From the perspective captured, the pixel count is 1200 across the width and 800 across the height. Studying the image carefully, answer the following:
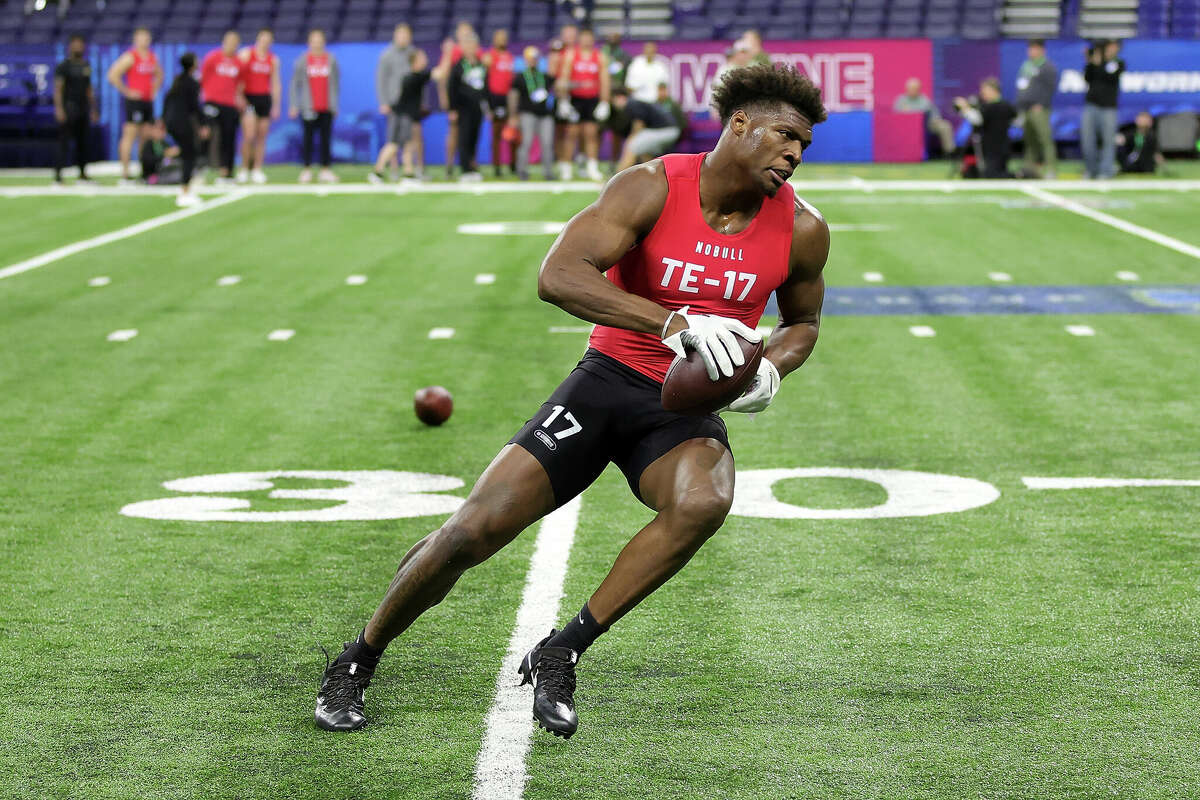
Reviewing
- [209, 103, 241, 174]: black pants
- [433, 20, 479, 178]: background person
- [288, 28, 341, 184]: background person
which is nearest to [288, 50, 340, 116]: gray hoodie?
[288, 28, 341, 184]: background person

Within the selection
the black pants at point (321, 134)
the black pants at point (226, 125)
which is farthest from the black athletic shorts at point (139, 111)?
the black pants at point (321, 134)

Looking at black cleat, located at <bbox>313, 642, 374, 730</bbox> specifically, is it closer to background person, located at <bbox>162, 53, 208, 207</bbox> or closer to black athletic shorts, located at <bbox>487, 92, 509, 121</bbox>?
background person, located at <bbox>162, 53, 208, 207</bbox>

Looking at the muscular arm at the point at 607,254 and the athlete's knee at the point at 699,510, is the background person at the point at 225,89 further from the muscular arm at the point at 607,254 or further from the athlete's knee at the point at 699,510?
the athlete's knee at the point at 699,510

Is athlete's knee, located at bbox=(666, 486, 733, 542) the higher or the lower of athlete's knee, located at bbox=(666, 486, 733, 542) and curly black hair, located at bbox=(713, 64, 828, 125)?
the lower

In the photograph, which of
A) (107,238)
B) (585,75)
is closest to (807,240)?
(107,238)

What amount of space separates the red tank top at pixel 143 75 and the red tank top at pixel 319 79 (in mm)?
2297

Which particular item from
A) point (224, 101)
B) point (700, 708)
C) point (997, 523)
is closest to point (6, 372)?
point (997, 523)

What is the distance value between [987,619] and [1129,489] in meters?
2.14

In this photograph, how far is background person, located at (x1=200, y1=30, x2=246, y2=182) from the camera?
990 inches

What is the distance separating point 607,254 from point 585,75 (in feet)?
70.8

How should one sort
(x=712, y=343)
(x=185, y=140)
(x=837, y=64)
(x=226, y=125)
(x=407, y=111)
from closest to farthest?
(x=712, y=343) < (x=185, y=140) < (x=407, y=111) < (x=226, y=125) < (x=837, y=64)

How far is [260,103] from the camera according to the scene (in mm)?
25516

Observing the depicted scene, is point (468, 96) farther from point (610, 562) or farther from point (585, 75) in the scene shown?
point (610, 562)

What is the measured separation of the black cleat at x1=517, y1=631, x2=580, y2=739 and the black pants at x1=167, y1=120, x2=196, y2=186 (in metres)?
18.3
